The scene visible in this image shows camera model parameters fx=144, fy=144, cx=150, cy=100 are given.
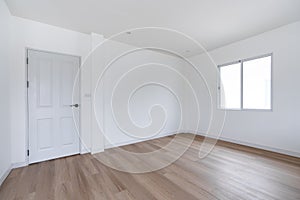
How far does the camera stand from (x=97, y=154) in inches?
112

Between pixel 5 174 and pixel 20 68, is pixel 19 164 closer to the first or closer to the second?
pixel 5 174

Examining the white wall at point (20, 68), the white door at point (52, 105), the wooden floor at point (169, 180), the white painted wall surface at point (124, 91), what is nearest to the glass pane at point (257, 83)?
the wooden floor at point (169, 180)

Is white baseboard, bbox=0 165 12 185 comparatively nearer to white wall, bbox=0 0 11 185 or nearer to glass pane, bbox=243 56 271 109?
white wall, bbox=0 0 11 185

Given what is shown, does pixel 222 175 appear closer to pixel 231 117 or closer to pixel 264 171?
pixel 264 171

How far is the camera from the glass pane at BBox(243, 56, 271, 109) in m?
3.05

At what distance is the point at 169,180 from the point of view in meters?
1.89

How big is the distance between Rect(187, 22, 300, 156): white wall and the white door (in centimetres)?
367

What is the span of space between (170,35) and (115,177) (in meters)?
2.85

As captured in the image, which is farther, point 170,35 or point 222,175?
point 170,35

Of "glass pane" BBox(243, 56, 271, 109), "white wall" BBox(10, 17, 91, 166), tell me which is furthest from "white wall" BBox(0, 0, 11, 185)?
"glass pane" BBox(243, 56, 271, 109)

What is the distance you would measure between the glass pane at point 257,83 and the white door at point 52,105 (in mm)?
3769

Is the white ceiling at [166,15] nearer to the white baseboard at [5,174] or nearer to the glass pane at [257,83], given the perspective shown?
the glass pane at [257,83]

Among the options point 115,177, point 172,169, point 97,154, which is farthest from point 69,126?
point 172,169

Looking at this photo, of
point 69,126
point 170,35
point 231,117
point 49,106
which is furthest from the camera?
point 231,117
